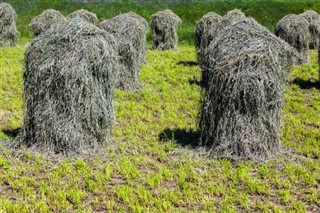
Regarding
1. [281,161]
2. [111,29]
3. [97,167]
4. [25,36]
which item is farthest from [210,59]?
[25,36]

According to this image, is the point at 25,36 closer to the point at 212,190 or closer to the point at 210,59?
the point at 210,59

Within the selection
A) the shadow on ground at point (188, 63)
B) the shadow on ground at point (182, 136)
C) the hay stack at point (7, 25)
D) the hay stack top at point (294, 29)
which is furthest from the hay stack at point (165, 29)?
the shadow on ground at point (182, 136)

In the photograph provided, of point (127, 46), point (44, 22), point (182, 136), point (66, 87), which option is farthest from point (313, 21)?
point (66, 87)

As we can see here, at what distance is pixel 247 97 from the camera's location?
757 cm

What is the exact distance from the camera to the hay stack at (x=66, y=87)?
25.2 ft

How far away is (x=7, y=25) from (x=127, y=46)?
10.1 metres

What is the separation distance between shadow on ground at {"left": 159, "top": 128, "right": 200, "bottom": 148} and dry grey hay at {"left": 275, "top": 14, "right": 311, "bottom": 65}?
940 centimetres

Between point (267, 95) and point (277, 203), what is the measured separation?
2017mm

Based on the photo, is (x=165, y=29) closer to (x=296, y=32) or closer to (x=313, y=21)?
(x=296, y=32)

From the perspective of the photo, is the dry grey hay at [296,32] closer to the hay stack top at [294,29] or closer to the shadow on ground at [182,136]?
the hay stack top at [294,29]

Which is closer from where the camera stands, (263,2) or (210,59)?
(210,59)

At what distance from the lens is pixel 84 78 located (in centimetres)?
773

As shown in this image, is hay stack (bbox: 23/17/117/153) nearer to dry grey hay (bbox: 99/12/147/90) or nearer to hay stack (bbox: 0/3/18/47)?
dry grey hay (bbox: 99/12/147/90)

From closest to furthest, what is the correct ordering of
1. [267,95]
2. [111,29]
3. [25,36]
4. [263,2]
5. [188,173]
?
[188,173], [267,95], [111,29], [25,36], [263,2]
